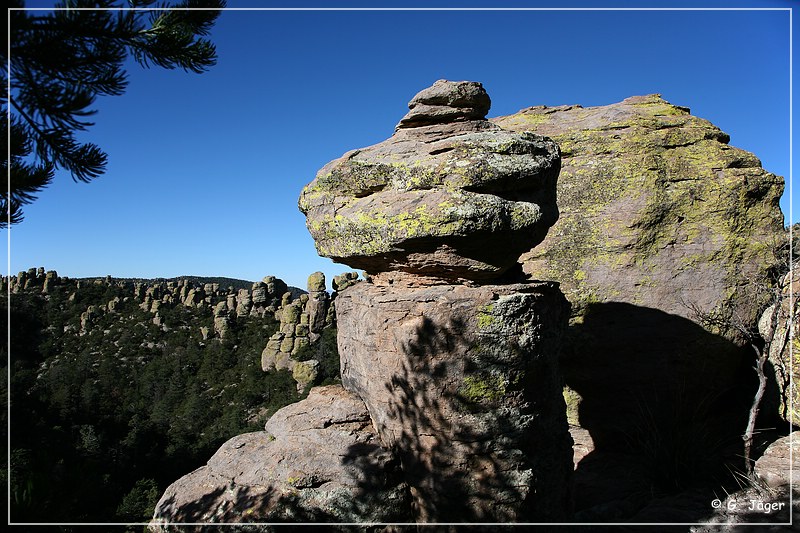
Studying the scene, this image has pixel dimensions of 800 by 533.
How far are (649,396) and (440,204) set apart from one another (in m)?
6.24

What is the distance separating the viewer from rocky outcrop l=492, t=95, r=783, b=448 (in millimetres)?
8555

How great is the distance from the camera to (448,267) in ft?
17.3

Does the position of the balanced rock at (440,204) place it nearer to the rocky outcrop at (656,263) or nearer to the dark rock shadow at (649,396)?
the dark rock shadow at (649,396)

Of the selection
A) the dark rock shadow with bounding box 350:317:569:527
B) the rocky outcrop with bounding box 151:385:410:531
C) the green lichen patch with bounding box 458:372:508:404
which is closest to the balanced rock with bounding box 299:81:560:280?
the dark rock shadow with bounding box 350:317:569:527

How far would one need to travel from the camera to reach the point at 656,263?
906 cm

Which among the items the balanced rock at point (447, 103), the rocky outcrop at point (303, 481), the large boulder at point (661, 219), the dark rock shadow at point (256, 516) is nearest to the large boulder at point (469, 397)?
the rocky outcrop at point (303, 481)

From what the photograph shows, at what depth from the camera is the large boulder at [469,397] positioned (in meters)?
5.04

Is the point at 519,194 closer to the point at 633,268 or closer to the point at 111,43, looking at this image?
the point at 111,43

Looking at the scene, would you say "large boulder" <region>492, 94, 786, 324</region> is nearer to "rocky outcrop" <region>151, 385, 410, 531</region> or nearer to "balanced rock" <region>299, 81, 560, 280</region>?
"balanced rock" <region>299, 81, 560, 280</region>

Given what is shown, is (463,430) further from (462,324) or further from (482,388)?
(462,324)

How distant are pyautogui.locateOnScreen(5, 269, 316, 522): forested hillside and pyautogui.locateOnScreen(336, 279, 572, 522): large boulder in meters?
2.98

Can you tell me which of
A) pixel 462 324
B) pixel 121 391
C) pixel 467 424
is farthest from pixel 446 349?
pixel 121 391

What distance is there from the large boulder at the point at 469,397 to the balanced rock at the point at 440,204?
44 centimetres

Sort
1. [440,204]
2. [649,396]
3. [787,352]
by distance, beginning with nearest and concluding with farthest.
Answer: [440,204], [787,352], [649,396]
